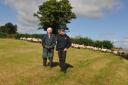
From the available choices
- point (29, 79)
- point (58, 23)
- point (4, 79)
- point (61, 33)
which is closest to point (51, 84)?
point (29, 79)

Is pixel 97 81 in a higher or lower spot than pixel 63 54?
lower

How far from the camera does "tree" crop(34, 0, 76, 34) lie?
87.9m

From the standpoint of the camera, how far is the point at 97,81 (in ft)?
72.9

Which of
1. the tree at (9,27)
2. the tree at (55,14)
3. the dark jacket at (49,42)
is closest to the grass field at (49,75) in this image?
the dark jacket at (49,42)

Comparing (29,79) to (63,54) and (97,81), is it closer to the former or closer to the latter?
(63,54)

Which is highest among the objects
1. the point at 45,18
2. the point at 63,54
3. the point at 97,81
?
the point at 45,18

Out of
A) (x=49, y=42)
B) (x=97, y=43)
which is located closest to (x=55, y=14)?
(x=97, y=43)

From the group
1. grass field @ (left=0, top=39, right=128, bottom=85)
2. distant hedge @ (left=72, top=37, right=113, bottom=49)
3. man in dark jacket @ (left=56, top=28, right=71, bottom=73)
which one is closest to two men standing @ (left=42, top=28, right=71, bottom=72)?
man in dark jacket @ (left=56, top=28, right=71, bottom=73)

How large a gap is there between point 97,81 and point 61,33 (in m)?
3.80

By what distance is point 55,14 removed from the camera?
90312 millimetres

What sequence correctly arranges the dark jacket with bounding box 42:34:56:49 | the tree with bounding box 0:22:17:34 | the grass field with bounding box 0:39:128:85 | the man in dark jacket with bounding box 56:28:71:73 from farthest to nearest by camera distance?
the tree with bounding box 0:22:17:34, the dark jacket with bounding box 42:34:56:49, the man in dark jacket with bounding box 56:28:71:73, the grass field with bounding box 0:39:128:85

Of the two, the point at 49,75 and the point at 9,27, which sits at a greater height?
the point at 9,27

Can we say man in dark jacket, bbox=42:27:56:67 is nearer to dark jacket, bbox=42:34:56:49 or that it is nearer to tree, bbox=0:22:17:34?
dark jacket, bbox=42:34:56:49

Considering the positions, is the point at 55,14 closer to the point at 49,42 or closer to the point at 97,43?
the point at 97,43
